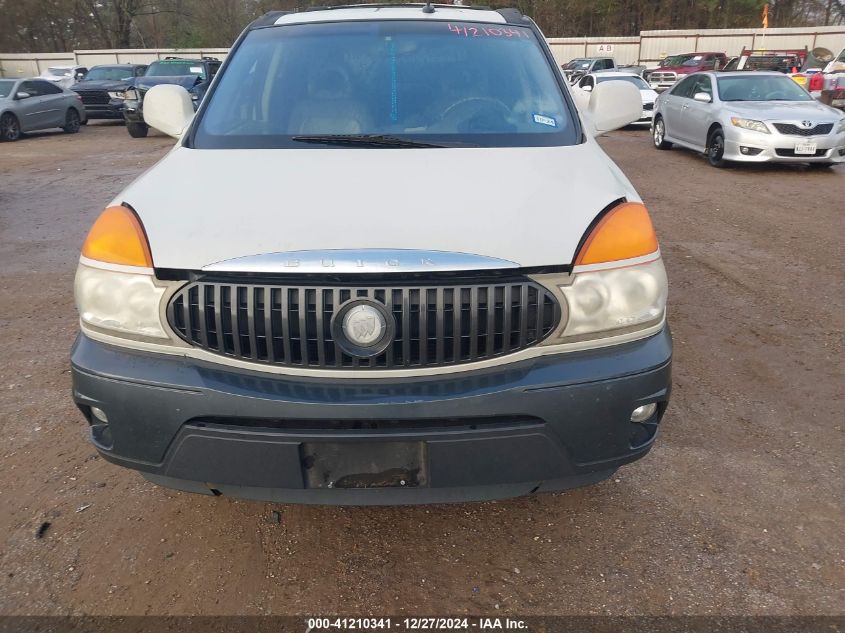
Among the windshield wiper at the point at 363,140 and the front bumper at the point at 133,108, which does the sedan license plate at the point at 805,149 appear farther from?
the front bumper at the point at 133,108

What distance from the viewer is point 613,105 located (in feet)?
12.0

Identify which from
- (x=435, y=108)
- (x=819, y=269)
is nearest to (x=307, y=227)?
(x=435, y=108)

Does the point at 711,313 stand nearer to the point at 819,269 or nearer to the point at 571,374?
the point at 819,269

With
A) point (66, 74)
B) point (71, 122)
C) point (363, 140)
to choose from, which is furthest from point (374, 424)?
point (66, 74)

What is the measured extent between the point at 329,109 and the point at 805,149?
9460mm

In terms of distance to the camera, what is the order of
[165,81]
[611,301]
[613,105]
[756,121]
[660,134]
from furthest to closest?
[165,81], [660,134], [756,121], [613,105], [611,301]

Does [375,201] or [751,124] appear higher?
[375,201]

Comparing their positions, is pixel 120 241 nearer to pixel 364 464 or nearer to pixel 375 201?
pixel 375 201

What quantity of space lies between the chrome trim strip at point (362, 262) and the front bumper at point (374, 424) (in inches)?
12.8

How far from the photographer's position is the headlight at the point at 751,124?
10.1m

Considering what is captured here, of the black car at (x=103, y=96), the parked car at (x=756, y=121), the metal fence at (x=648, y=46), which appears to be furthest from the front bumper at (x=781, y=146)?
the metal fence at (x=648, y=46)

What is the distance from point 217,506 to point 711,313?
3728 millimetres

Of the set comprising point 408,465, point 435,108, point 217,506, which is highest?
point 435,108

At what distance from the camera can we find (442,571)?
241 cm
